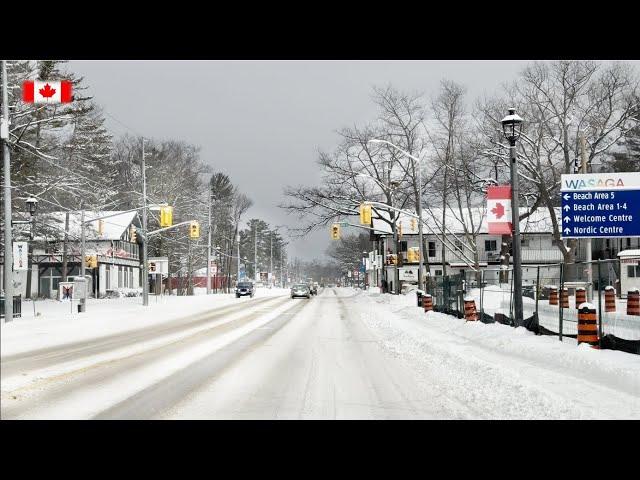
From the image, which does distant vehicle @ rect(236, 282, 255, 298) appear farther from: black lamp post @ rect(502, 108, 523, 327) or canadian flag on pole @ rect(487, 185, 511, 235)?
black lamp post @ rect(502, 108, 523, 327)

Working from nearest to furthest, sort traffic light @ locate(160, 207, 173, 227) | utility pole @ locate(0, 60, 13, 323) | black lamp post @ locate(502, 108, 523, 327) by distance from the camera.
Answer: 1. black lamp post @ locate(502, 108, 523, 327)
2. utility pole @ locate(0, 60, 13, 323)
3. traffic light @ locate(160, 207, 173, 227)

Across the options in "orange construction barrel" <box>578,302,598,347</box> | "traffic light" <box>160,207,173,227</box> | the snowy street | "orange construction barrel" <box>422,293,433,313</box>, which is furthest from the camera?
"traffic light" <box>160,207,173,227</box>

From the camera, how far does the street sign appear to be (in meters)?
17.4

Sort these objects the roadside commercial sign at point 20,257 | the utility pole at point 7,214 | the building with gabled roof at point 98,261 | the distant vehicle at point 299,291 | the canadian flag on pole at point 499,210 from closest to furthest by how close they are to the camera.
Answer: the canadian flag on pole at point 499,210 → the utility pole at point 7,214 → the roadside commercial sign at point 20,257 → the building with gabled roof at point 98,261 → the distant vehicle at point 299,291

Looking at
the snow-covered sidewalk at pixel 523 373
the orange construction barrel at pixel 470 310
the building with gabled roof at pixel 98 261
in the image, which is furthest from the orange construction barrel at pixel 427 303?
the building with gabled roof at pixel 98 261

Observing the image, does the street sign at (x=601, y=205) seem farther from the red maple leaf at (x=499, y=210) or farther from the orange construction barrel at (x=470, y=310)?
the orange construction barrel at (x=470, y=310)

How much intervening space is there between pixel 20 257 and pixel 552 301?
68.3ft

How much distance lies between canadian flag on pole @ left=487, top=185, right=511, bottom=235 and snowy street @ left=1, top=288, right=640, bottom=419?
12.8 ft

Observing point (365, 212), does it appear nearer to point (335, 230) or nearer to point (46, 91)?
point (335, 230)

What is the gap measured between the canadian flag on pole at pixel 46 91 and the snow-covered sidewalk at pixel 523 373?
616 centimetres

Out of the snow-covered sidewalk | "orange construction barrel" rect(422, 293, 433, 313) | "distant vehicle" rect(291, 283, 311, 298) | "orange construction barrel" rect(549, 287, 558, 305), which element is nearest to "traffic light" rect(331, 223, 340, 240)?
"orange construction barrel" rect(422, 293, 433, 313)

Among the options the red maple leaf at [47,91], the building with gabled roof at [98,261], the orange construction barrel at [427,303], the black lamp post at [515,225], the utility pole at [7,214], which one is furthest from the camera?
the building with gabled roof at [98,261]

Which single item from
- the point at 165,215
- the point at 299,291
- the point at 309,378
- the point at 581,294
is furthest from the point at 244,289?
the point at 309,378

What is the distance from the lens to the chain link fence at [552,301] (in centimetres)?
1524
